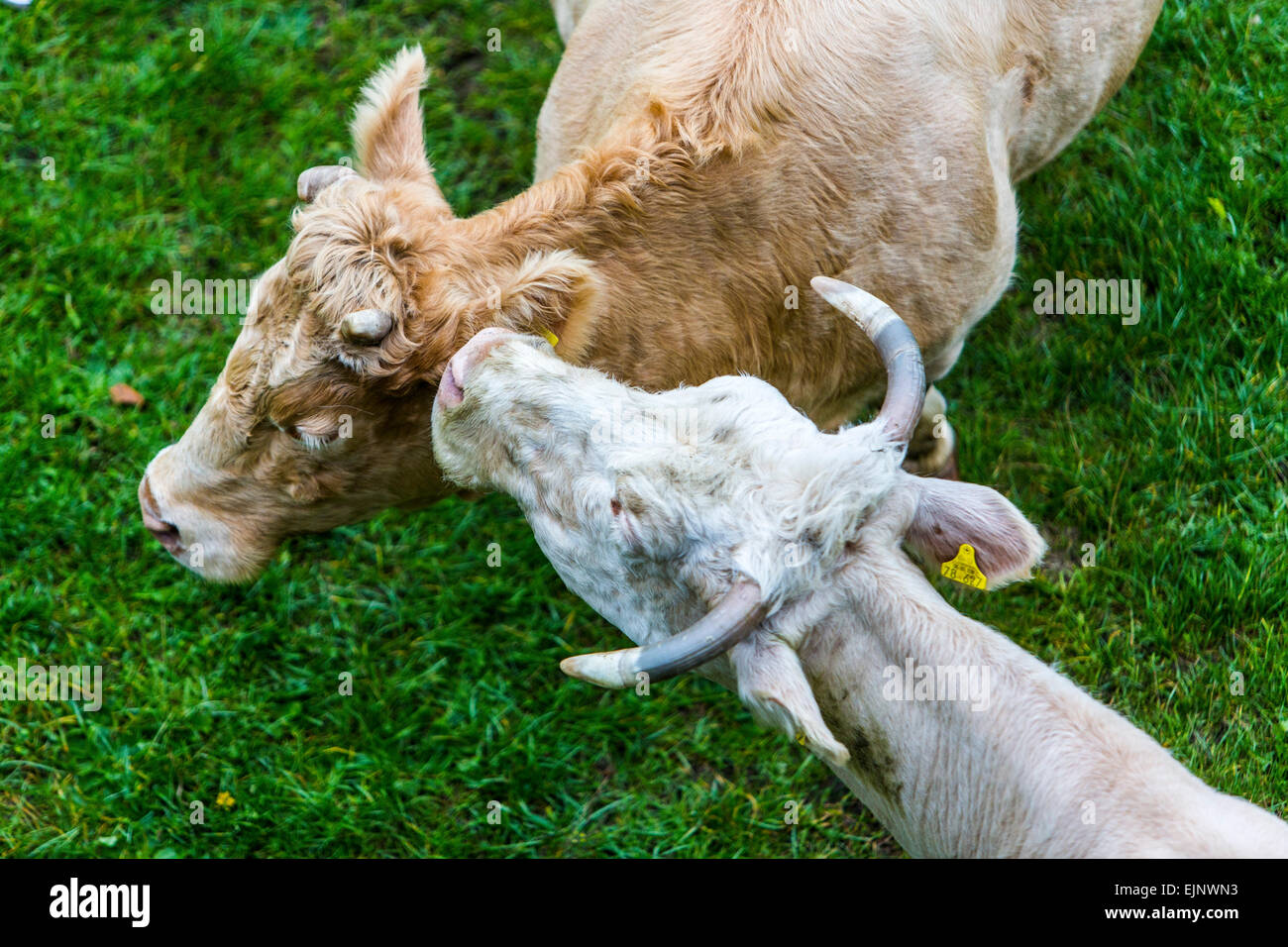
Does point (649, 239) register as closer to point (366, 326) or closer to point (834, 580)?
point (366, 326)

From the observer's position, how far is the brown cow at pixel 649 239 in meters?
4.11

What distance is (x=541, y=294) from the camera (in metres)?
4.09

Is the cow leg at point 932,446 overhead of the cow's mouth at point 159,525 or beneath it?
overhead

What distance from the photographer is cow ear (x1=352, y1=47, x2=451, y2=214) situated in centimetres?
456

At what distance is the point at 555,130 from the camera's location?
505cm

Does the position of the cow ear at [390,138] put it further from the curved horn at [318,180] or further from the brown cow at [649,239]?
the curved horn at [318,180]

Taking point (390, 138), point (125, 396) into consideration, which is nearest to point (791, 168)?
point (390, 138)

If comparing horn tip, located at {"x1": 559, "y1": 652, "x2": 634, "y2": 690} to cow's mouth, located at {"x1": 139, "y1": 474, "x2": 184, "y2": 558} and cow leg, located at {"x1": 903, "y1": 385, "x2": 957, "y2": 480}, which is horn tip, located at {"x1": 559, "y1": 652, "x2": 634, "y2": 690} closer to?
cow's mouth, located at {"x1": 139, "y1": 474, "x2": 184, "y2": 558}

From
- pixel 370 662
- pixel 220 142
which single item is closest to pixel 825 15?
pixel 370 662

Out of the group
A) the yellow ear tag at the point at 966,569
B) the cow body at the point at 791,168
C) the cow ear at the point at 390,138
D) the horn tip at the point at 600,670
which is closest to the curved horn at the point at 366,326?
the cow body at the point at 791,168

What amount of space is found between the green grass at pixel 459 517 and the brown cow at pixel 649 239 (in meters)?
1.19

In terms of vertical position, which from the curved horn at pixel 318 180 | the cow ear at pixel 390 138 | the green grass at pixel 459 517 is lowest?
the green grass at pixel 459 517

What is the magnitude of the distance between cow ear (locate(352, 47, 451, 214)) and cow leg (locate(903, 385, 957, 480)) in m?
2.89

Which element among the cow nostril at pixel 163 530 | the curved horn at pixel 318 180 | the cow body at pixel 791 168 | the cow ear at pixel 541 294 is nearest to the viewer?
the cow ear at pixel 541 294
